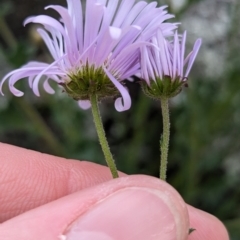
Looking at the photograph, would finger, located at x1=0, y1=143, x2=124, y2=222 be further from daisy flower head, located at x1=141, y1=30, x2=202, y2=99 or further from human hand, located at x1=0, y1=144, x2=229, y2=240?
daisy flower head, located at x1=141, y1=30, x2=202, y2=99

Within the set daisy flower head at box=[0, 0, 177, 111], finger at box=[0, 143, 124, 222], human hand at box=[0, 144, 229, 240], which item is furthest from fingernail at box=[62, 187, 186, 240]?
finger at box=[0, 143, 124, 222]

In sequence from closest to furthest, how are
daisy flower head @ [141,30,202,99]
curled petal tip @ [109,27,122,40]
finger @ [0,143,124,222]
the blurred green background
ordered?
curled petal tip @ [109,27,122,40] < daisy flower head @ [141,30,202,99] < finger @ [0,143,124,222] < the blurred green background

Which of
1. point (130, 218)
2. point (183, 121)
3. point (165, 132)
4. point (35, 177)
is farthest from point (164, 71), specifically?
point (183, 121)

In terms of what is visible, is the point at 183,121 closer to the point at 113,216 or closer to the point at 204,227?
the point at 204,227

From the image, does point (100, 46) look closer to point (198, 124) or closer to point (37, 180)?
point (37, 180)

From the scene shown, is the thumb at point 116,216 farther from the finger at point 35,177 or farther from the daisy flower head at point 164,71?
the finger at point 35,177

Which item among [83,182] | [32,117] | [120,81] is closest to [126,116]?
[32,117]
